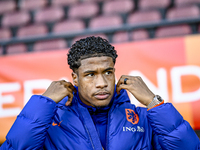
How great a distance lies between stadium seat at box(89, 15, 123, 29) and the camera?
3043 millimetres

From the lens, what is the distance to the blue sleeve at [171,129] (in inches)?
42.1

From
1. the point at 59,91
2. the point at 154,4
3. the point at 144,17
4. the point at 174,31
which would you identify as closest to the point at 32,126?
the point at 59,91

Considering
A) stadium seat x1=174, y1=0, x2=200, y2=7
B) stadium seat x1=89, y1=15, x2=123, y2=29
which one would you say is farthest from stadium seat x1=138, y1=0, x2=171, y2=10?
stadium seat x1=89, y1=15, x2=123, y2=29

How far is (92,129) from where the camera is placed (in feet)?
3.81

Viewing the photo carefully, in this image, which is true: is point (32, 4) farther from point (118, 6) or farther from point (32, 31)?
point (118, 6)

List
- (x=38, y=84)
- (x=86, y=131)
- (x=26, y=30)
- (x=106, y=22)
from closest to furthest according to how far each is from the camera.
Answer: (x=86, y=131) < (x=38, y=84) < (x=106, y=22) < (x=26, y=30)

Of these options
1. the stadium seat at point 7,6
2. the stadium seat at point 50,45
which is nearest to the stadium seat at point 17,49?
the stadium seat at point 50,45

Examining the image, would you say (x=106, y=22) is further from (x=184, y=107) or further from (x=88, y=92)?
(x=88, y=92)

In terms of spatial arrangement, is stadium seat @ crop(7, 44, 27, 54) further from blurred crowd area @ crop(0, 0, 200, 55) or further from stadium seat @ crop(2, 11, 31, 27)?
stadium seat @ crop(2, 11, 31, 27)

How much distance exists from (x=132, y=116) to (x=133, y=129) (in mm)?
92

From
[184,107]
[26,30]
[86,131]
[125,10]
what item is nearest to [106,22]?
[125,10]

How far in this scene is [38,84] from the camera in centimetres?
209

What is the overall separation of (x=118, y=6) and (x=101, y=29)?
110 centimetres

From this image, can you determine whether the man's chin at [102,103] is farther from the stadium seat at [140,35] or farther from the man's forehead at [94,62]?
the stadium seat at [140,35]
